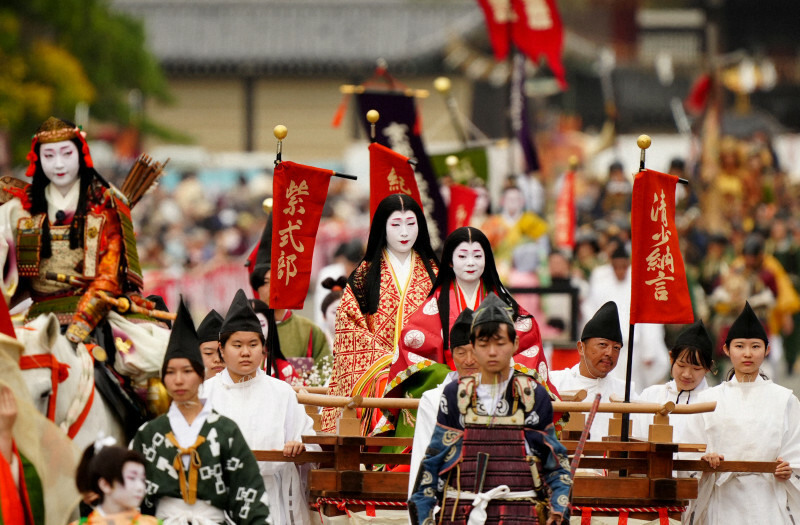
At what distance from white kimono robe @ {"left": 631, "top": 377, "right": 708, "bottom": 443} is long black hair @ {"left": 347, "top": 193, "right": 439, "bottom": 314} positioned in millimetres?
1562

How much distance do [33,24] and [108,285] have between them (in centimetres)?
1888

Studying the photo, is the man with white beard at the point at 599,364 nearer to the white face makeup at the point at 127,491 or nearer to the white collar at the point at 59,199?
the white collar at the point at 59,199

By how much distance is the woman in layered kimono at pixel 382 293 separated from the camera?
967cm

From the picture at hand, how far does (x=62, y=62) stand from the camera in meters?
26.2

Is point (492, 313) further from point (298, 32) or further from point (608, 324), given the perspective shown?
point (298, 32)

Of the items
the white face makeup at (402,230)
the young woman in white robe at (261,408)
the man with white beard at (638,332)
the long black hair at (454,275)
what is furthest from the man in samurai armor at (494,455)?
the man with white beard at (638,332)

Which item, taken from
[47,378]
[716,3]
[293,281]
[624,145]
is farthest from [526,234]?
[716,3]

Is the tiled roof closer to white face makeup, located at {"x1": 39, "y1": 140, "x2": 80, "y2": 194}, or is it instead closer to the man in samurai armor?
white face makeup, located at {"x1": 39, "y1": 140, "x2": 80, "y2": 194}

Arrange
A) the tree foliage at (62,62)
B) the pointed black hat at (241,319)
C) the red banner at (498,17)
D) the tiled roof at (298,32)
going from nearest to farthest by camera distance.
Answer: the pointed black hat at (241,319) → the red banner at (498,17) → the tree foliage at (62,62) → the tiled roof at (298,32)

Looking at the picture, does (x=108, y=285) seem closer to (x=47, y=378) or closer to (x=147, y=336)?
(x=147, y=336)

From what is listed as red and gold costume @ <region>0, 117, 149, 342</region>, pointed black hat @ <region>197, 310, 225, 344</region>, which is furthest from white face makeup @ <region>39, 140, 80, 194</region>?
pointed black hat @ <region>197, 310, 225, 344</region>

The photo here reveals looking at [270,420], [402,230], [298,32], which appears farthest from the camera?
[298,32]

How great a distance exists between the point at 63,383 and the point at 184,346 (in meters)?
1.01

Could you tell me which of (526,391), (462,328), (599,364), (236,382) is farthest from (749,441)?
(236,382)
